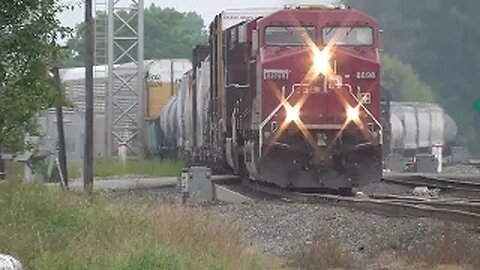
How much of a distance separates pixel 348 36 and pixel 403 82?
1890 inches

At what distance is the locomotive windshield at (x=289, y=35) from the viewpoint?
63.5ft

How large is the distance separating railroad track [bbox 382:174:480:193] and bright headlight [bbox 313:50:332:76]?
3.98 metres

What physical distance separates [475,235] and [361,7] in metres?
56.7

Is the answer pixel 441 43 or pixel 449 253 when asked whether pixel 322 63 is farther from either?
pixel 441 43

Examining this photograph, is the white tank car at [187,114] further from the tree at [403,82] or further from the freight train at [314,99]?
the tree at [403,82]

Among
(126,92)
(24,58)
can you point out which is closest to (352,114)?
(24,58)

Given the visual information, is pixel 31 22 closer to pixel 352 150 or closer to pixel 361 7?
pixel 352 150

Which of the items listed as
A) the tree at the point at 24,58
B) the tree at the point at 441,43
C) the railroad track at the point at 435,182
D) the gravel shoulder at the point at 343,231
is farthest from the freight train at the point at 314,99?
the tree at the point at 441,43

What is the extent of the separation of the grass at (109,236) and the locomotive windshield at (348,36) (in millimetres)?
6478

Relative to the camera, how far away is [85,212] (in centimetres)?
1262

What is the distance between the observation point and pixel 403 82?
66.7m

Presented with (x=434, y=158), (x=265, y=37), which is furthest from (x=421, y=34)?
(x=265, y=37)

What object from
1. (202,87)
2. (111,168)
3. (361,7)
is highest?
(361,7)

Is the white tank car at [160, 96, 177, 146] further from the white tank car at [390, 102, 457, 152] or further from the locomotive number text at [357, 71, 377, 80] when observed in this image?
the locomotive number text at [357, 71, 377, 80]
